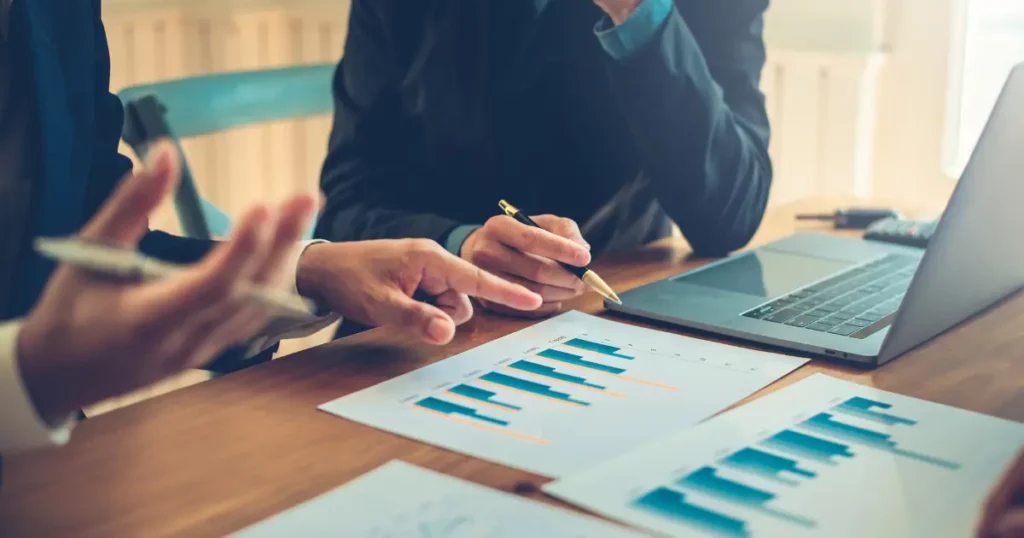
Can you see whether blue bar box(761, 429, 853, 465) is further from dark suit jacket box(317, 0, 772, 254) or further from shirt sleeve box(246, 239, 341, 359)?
dark suit jacket box(317, 0, 772, 254)

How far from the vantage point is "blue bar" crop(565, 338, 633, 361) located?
73cm

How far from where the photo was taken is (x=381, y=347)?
758mm

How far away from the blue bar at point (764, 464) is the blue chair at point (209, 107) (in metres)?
0.80

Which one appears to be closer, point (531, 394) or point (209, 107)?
point (531, 394)

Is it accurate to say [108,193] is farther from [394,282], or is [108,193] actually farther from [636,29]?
[636,29]

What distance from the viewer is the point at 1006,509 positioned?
15.9 inches

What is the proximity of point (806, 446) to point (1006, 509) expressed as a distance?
0.51 feet

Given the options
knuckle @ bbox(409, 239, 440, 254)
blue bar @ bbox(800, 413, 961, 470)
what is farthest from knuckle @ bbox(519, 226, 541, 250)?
blue bar @ bbox(800, 413, 961, 470)

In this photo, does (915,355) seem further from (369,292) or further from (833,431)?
(369,292)

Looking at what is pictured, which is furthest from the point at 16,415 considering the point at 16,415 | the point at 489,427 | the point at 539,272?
the point at 539,272

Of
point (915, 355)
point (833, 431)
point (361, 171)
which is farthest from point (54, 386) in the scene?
point (361, 171)

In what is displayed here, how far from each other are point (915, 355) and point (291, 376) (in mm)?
456

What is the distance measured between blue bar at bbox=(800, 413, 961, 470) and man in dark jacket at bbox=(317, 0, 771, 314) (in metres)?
0.49

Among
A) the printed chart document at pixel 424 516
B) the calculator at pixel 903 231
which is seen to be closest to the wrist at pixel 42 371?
the printed chart document at pixel 424 516
